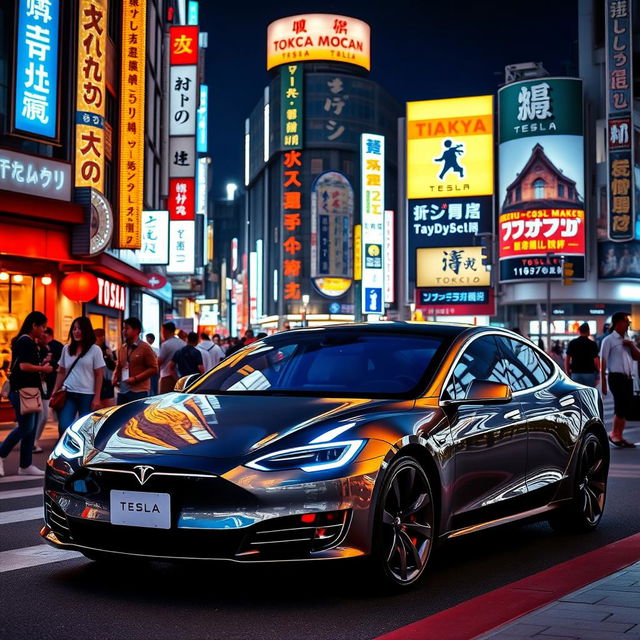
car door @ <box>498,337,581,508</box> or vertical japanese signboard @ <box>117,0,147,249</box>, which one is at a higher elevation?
vertical japanese signboard @ <box>117,0,147,249</box>

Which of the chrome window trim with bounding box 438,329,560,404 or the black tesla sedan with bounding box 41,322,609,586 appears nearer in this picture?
the black tesla sedan with bounding box 41,322,609,586

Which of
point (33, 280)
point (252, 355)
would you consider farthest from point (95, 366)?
point (33, 280)

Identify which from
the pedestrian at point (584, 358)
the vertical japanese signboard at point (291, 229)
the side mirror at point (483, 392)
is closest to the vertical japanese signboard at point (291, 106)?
the vertical japanese signboard at point (291, 229)

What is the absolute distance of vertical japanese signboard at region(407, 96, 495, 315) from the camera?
65.1m

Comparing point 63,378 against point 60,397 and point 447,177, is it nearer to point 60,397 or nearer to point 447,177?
point 60,397

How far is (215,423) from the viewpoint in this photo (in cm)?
596

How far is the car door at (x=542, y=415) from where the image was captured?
291 inches

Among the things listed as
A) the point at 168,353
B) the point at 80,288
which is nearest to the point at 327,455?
the point at 168,353

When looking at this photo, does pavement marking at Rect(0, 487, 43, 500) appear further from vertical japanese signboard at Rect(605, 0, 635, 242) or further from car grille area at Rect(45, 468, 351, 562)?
vertical japanese signboard at Rect(605, 0, 635, 242)

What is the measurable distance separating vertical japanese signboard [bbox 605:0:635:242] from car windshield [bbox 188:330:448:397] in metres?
57.4

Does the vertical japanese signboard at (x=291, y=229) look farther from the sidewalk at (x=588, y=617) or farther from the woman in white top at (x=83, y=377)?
the sidewalk at (x=588, y=617)

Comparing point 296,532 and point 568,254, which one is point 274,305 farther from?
point 296,532

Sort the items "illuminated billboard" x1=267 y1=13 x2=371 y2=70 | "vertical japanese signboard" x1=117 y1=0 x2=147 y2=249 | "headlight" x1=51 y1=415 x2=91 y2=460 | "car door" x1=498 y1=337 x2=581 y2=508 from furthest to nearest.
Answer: "illuminated billboard" x1=267 y1=13 x2=371 y2=70 → "vertical japanese signboard" x1=117 y1=0 x2=147 y2=249 → "car door" x1=498 y1=337 x2=581 y2=508 → "headlight" x1=51 y1=415 x2=91 y2=460

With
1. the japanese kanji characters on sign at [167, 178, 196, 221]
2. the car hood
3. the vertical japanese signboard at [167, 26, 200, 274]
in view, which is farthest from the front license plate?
the japanese kanji characters on sign at [167, 178, 196, 221]
